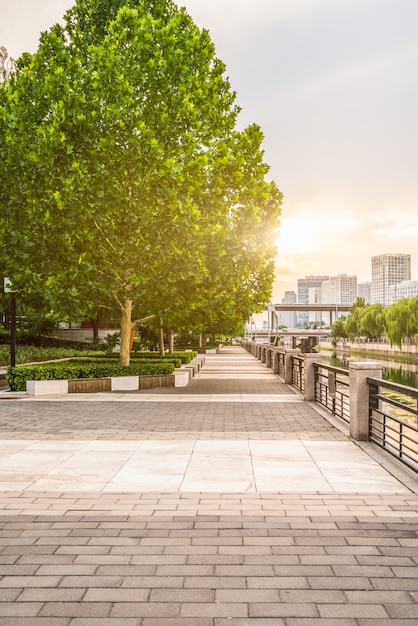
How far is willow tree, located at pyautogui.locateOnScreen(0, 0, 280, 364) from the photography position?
1852 centimetres

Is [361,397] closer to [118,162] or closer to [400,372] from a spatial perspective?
[118,162]

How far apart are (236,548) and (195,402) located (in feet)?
37.8

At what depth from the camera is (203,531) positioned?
18.5 ft

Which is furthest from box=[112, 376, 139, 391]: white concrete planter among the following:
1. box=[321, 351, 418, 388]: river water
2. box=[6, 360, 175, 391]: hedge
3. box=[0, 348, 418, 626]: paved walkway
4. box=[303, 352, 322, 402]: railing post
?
box=[321, 351, 418, 388]: river water

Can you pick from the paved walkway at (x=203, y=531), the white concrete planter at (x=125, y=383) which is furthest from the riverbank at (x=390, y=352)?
the paved walkway at (x=203, y=531)

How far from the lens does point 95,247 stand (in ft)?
66.1

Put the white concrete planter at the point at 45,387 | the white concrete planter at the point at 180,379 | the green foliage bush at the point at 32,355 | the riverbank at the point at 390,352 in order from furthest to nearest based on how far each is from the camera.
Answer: the riverbank at the point at 390,352, the green foliage bush at the point at 32,355, the white concrete planter at the point at 180,379, the white concrete planter at the point at 45,387

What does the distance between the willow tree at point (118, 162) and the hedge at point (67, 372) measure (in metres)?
2.20

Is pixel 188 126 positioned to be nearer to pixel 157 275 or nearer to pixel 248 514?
pixel 157 275

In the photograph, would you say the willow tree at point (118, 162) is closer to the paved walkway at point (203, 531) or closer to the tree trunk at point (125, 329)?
the tree trunk at point (125, 329)

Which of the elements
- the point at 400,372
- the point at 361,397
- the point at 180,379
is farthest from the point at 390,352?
the point at 361,397

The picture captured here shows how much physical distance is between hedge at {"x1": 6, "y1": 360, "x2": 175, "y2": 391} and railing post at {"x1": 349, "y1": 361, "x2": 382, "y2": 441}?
11.4 metres

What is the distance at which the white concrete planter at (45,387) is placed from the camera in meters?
18.4

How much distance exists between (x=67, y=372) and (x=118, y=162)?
7.20 meters
